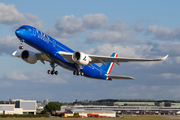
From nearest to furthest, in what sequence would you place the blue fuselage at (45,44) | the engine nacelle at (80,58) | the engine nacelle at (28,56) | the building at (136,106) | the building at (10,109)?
the blue fuselage at (45,44) → the engine nacelle at (80,58) → the engine nacelle at (28,56) → the building at (10,109) → the building at (136,106)

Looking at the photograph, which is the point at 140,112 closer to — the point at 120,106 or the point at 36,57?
the point at 120,106

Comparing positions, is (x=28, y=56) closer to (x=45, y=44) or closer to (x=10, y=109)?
(x=45, y=44)

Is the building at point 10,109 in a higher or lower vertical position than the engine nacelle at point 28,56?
lower

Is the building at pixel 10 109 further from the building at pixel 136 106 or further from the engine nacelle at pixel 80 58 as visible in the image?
the engine nacelle at pixel 80 58

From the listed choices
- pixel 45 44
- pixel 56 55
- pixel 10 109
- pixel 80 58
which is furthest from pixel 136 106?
pixel 45 44

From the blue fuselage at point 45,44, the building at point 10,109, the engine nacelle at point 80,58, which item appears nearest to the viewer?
the blue fuselage at point 45,44

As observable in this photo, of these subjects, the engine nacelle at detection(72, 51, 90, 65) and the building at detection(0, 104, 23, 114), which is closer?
the engine nacelle at detection(72, 51, 90, 65)

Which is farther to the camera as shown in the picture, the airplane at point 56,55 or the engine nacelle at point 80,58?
the engine nacelle at point 80,58

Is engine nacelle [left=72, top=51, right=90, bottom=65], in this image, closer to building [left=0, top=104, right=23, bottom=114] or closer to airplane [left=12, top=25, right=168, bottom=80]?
airplane [left=12, top=25, right=168, bottom=80]

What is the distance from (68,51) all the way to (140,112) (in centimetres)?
12450

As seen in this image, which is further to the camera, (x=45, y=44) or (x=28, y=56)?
(x=28, y=56)

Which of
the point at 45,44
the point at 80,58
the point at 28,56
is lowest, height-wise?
the point at 80,58

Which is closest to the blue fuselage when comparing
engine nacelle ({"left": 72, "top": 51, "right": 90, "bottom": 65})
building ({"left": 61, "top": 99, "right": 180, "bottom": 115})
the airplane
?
the airplane

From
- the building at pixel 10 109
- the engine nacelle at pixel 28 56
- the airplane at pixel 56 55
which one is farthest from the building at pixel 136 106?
the engine nacelle at pixel 28 56
